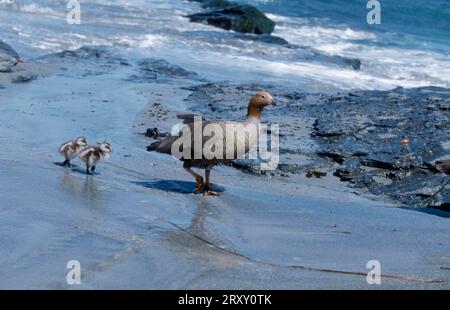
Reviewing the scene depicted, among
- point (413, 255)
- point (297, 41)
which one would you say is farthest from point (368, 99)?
point (297, 41)

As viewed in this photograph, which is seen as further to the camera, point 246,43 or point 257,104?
point 246,43

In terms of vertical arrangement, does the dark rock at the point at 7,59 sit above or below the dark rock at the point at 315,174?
above

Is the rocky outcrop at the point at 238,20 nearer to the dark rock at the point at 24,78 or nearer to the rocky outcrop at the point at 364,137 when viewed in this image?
the rocky outcrop at the point at 364,137

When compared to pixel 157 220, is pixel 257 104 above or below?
above

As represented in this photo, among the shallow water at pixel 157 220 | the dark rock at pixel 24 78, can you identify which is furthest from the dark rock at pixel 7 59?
the shallow water at pixel 157 220

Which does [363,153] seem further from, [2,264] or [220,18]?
[220,18]

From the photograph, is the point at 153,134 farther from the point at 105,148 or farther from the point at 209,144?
the point at 209,144

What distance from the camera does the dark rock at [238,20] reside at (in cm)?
2836

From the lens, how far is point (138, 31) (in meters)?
25.1

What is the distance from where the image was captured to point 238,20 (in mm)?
28406

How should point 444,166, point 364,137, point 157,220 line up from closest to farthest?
point 157,220 < point 444,166 < point 364,137

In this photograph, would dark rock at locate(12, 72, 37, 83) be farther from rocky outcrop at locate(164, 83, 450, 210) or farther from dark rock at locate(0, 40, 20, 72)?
rocky outcrop at locate(164, 83, 450, 210)

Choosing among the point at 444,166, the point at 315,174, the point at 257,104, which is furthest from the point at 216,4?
the point at 444,166

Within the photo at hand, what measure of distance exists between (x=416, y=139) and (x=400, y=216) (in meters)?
2.86
